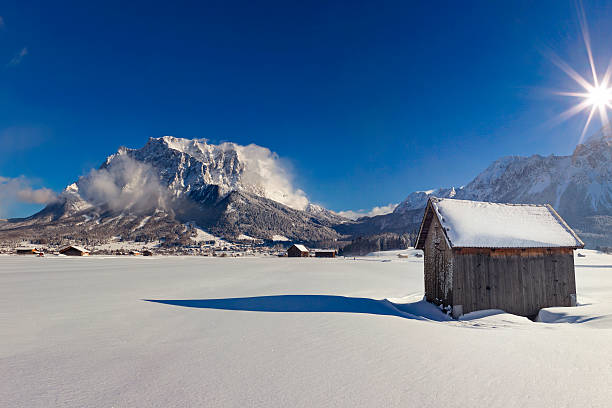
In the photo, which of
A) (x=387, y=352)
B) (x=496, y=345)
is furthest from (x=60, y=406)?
(x=496, y=345)

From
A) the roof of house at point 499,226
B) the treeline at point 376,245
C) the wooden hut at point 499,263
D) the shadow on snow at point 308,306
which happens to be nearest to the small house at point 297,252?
the treeline at point 376,245

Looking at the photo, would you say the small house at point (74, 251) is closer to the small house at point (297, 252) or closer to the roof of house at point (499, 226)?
the small house at point (297, 252)

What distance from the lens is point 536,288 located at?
46.4ft

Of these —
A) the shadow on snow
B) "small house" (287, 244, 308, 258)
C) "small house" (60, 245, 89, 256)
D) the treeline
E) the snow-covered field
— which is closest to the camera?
the snow-covered field

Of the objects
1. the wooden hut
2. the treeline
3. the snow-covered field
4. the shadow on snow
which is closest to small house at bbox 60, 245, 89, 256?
the shadow on snow

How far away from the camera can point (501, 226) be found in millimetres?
14969


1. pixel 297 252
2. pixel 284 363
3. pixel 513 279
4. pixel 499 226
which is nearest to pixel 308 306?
pixel 284 363

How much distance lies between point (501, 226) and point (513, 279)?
2.69 meters

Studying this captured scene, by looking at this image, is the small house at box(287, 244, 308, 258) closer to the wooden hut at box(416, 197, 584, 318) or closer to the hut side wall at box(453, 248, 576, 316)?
the wooden hut at box(416, 197, 584, 318)

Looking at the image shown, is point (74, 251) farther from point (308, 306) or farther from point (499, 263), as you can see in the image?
point (499, 263)

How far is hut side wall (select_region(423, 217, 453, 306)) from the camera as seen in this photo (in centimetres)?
1417

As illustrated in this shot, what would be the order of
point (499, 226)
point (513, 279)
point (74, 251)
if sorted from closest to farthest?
point (513, 279), point (499, 226), point (74, 251)

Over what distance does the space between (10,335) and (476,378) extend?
10097 millimetres

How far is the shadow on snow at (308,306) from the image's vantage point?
1126cm
